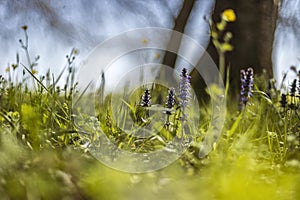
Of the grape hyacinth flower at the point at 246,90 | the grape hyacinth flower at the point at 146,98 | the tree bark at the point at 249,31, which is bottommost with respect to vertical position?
the grape hyacinth flower at the point at 146,98

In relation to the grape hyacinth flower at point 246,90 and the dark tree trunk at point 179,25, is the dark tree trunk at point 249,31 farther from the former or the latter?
the grape hyacinth flower at point 246,90

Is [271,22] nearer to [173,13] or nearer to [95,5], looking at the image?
[173,13]

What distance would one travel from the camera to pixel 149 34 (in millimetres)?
3852

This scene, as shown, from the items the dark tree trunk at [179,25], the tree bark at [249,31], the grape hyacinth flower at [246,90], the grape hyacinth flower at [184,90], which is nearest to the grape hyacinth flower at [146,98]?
the grape hyacinth flower at [184,90]

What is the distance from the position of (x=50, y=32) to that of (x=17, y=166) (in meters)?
2.70

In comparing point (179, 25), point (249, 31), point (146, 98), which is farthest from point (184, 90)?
point (179, 25)

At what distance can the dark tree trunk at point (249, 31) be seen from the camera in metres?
3.07

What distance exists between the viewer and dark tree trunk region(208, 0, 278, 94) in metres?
3.07

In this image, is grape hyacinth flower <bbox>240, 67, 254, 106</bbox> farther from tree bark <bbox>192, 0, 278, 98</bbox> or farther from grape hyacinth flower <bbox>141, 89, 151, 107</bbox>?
tree bark <bbox>192, 0, 278, 98</bbox>

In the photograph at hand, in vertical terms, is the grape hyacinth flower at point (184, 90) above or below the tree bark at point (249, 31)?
below


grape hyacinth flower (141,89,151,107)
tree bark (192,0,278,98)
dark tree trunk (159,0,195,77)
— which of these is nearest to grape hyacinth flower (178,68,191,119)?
grape hyacinth flower (141,89,151,107)

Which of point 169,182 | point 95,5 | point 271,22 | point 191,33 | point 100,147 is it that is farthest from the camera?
point 191,33

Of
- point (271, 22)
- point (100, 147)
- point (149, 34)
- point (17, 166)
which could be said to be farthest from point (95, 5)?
point (17, 166)

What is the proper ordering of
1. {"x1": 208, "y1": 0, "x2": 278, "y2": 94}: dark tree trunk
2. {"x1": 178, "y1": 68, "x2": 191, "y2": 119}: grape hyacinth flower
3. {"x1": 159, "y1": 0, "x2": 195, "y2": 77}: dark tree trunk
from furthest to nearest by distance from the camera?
{"x1": 159, "y1": 0, "x2": 195, "y2": 77}: dark tree trunk < {"x1": 208, "y1": 0, "x2": 278, "y2": 94}: dark tree trunk < {"x1": 178, "y1": 68, "x2": 191, "y2": 119}: grape hyacinth flower
